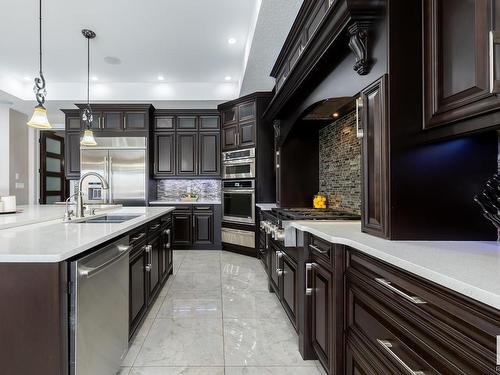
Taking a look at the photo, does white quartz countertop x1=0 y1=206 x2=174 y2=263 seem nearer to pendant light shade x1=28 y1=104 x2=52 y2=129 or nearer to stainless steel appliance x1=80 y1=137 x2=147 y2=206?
pendant light shade x1=28 y1=104 x2=52 y2=129

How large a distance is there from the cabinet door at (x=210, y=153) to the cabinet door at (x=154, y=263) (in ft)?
8.54

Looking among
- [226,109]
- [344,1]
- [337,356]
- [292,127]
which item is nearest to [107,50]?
[226,109]

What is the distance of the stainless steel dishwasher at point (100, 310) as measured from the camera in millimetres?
1133

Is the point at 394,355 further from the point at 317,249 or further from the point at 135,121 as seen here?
the point at 135,121

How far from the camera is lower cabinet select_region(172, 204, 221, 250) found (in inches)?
195

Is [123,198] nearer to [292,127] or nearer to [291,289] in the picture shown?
[292,127]

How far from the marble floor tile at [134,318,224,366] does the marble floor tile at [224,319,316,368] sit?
81 millimetres

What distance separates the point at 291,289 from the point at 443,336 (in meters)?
1.43

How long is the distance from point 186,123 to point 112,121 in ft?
4.49

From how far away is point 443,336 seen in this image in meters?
0.73

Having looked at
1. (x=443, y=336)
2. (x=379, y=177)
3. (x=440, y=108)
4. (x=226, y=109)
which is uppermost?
(x=226, y=109)

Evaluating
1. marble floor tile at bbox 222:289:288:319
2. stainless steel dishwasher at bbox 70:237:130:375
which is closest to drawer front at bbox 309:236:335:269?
marble floor tile at bbox 222:289:288:319

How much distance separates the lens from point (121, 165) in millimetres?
4965

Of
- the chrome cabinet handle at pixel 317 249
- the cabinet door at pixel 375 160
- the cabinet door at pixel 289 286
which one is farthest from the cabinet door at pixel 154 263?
the cabinet door at pixel 375 160
